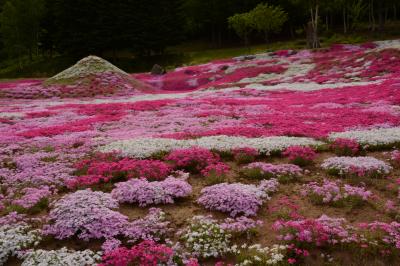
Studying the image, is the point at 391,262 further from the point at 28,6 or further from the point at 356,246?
the point at 28,6

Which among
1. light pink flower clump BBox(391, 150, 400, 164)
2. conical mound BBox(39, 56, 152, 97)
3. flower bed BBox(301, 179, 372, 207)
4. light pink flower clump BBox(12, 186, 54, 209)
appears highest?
conical mound BBox(39, 56, 152, 97)

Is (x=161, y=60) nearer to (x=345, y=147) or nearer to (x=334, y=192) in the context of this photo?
(x=345, y=147)

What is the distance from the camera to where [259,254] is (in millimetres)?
9258

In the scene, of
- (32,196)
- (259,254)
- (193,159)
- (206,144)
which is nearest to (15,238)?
(32,196)

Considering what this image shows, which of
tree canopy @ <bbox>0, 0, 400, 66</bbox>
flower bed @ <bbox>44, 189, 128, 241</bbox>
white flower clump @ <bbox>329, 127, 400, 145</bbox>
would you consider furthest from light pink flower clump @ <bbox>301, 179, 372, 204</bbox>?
tree canopy @ <bbox>0, 0, 400, 66</bbox>

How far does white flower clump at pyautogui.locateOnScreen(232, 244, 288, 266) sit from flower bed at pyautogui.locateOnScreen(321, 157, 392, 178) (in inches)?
224

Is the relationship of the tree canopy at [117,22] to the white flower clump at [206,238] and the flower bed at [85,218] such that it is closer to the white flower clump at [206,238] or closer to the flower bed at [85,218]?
the flower bed at [85,218]

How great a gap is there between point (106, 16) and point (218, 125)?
82.2 m

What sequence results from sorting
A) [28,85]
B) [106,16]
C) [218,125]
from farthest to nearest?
[106,16]
[28,85]
[218,125]

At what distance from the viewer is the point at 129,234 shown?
10273mm

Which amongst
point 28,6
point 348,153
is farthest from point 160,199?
point 28,6

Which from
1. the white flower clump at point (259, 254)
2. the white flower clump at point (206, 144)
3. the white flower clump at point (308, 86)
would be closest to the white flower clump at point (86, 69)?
the white flower clump at point (308, 86)

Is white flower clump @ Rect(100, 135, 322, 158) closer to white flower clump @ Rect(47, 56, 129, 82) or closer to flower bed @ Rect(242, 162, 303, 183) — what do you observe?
flower bed @ Rect(242, 162, 303, 183)

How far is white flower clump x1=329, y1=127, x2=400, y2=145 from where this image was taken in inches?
660
